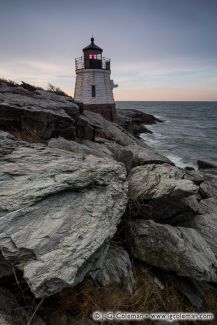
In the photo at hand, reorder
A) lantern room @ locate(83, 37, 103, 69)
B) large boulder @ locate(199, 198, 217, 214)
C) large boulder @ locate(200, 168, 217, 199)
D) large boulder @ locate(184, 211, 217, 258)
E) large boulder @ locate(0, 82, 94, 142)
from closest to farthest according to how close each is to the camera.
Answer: large boulder @ locate(184, 211, 217, 258) → large boulder @ locate(199, 198, 217, 214) → large boulder @ locate(0, 82, 94, 142) → large boulder @ locate(200, 168, 217, 199) → lantern room @ locate(83, 37, 103, 69)

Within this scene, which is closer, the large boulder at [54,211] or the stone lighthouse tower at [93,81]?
the large boulder at [54,211]

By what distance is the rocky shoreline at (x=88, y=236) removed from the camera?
369 cm

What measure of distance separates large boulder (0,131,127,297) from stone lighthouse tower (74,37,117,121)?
25.4m

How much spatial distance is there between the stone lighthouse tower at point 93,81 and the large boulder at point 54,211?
83.4 feet

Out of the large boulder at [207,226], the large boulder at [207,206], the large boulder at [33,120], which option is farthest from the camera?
the large boulder at [33,120]

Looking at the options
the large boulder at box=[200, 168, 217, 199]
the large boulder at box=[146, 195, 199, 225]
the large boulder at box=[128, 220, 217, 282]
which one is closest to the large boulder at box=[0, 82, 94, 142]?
the large boulder at box=[146, 195, 199, 225]

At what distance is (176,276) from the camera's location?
5309 mm

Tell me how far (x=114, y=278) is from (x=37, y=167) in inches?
92.6

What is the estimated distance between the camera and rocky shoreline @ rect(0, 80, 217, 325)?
3.69 m

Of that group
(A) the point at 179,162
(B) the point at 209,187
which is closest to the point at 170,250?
(B) the point at 209,187

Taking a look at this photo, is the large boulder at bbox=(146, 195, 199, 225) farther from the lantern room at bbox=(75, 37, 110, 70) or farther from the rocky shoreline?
the lantern room at bbox=(75, 37, 110, 70)

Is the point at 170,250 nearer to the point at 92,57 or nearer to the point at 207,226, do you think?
the point at 207,226

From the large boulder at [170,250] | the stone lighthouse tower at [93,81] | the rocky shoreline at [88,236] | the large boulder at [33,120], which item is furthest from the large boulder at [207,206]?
the stone lighthouse tower at [93,81]

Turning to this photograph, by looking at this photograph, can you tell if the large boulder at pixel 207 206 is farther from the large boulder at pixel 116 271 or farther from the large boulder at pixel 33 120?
the large boulder at pixel 33 120
